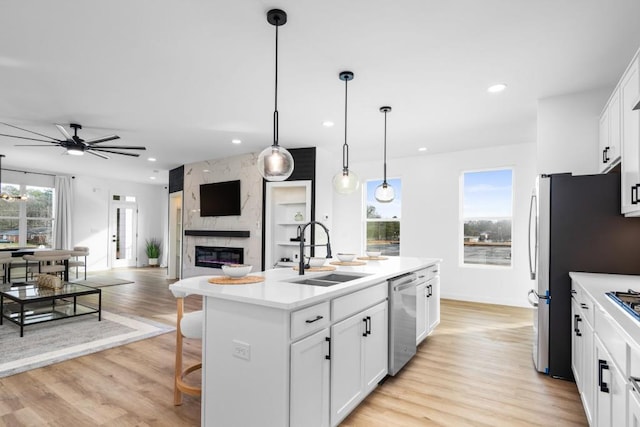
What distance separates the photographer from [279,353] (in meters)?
1.74

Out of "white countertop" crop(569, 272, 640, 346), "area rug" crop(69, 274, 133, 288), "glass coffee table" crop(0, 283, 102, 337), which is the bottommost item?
"area rug" crop(69, 274, 133, 288)

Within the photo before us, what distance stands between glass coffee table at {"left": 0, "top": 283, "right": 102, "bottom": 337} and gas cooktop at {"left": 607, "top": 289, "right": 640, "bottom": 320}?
5207 mm

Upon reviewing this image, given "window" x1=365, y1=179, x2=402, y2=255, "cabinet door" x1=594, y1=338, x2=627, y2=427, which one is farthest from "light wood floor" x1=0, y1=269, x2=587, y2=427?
"window" x1=365, y1=179, x2=402, y2=255

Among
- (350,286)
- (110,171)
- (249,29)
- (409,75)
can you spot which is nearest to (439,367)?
(350,286)

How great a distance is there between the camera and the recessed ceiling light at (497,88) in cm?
333

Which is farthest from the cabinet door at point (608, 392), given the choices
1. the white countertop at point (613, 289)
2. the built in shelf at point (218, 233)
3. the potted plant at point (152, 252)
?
the potted plant at point (152, 252)

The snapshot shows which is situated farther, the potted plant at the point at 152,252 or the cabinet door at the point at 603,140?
the potted plant at the point at 152,252

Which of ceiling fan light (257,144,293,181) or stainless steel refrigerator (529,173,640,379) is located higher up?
ceiling fan light (257,144,293,181)

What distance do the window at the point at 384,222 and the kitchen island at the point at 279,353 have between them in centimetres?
476

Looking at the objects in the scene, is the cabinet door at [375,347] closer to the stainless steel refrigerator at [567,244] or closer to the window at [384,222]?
the stainless steel refrigerator at [567,244]

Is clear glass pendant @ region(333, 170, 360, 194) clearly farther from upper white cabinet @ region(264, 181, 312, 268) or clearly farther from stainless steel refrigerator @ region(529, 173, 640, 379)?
upper white cabinet @ region(264, 181, 312, 268)

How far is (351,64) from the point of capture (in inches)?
116

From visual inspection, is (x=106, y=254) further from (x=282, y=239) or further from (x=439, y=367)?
(x=439, y=367)

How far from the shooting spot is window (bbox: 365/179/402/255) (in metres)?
6.95
